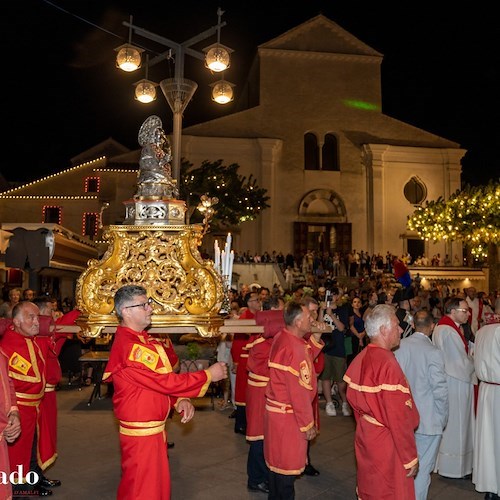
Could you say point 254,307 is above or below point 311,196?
below

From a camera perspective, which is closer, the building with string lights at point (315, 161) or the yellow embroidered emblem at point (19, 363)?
the yellow embroidered emblem at point (19, 363)

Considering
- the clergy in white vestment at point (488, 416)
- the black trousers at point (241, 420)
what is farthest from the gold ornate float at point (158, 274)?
the black trousers at point (241, 420)

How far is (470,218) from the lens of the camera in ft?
76.9

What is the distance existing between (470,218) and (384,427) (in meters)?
21.4

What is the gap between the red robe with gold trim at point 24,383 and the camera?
5.29m

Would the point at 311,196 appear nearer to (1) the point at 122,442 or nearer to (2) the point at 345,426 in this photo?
(2) the point at 345,426

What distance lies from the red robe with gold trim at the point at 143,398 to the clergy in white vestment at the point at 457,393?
3.62 metres

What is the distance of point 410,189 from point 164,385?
33.8 m

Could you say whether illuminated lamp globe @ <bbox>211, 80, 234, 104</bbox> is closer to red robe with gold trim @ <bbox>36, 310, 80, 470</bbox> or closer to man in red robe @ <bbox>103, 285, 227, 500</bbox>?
red robe with gold trim @ <bbox>36, 310, 80, 470</bbox>

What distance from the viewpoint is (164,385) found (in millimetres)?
3775

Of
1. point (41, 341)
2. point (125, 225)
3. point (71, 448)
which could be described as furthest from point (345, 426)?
point (125, 225)

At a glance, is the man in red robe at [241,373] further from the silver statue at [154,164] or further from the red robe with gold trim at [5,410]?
the red robe with gold trim at [5,410]

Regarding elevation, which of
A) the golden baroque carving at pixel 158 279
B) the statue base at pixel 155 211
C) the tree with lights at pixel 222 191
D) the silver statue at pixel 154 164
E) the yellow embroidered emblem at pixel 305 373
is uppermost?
the tree with lights at pixel 222 191

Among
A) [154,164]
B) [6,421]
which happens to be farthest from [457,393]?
[6,421]
